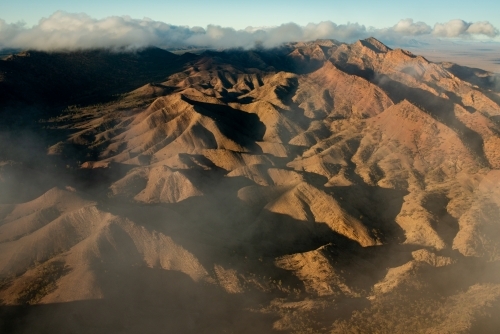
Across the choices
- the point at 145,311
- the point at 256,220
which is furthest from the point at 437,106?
the point at 145,311

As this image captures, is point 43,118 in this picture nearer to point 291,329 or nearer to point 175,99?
point 175,99

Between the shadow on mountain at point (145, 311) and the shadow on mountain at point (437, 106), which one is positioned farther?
the shadow on mountain at point (437, 106)

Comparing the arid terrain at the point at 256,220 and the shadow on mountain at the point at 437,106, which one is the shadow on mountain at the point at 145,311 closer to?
the arid terrain at the point at 256,220

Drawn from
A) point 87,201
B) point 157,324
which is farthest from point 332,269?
point 87,201

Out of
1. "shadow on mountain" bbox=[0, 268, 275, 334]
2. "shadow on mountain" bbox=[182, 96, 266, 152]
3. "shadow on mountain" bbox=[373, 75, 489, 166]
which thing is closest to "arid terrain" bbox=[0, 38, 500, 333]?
"shadow on mountain" bbox=[0, 268, 275, 334]

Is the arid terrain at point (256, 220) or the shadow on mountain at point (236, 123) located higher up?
the shadow on mountain at point (236, 123)

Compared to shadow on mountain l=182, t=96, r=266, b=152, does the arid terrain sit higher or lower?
lower

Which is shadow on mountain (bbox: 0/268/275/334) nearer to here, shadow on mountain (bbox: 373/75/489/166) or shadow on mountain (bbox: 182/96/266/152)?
shadow on mountain (bbox: 182/96/266/152)

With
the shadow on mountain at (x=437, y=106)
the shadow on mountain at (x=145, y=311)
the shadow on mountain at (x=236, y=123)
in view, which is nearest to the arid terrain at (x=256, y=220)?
the shadow on mountain at (x=145, y=311)
